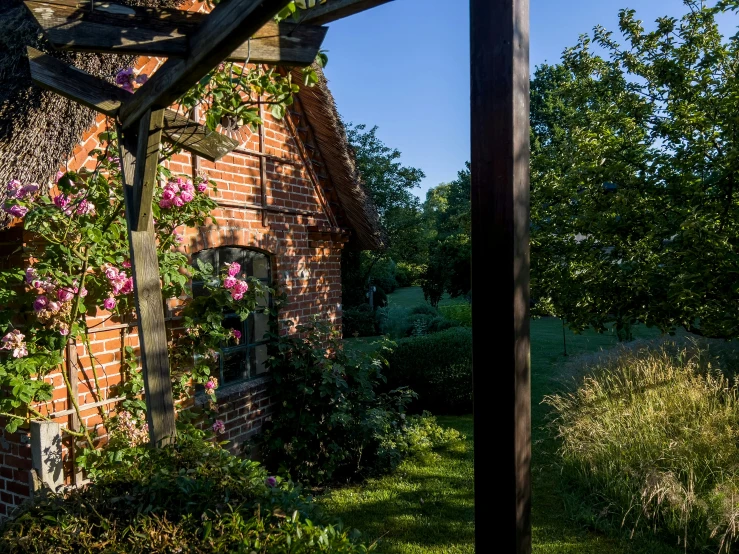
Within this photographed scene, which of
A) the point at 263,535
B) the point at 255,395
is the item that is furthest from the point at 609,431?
the point at 263,535

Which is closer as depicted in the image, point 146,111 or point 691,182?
point 146,111

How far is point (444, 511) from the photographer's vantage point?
500 cm

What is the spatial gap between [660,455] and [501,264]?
14.2ft

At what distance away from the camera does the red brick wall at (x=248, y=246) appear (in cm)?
391

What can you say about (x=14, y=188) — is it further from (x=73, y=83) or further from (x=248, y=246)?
(x=248, y=246)

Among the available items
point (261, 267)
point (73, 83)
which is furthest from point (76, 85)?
point (261, 267)

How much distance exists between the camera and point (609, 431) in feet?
18.1

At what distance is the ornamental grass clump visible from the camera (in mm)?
4246

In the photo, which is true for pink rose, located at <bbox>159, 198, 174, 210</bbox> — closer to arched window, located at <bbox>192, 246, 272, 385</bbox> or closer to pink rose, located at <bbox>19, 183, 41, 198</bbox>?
pink rose, located at <bbox>19, 183, 41, 198</bbox>

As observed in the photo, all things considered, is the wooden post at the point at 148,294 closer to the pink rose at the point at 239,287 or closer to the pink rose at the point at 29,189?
the pink rose at the point at 29,189

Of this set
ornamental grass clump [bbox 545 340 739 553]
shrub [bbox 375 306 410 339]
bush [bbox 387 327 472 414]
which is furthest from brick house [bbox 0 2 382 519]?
shrub [bbox 375 306 410 339]

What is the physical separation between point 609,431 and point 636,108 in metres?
4.20

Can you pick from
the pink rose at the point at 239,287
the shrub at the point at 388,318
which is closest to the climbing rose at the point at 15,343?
the pink rose at the point at 239,287

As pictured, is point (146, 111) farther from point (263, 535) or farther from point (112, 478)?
point (263, 535)
